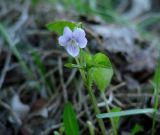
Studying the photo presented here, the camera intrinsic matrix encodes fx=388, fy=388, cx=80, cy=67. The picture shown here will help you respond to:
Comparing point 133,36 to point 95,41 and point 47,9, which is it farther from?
point 47,9

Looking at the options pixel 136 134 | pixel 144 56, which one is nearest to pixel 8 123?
pixel 136 134

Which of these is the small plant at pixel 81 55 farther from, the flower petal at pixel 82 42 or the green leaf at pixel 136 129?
the green leaf at pixel 136 129

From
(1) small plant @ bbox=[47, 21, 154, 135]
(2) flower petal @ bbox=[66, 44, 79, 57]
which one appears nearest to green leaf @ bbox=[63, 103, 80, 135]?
(1) small plant @ bbox=[47, 21, 154, 135]

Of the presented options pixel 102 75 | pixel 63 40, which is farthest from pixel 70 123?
pixel 63 40

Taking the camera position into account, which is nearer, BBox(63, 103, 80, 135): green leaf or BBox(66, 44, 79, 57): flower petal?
BBox(66, 44, 79, 57): flower petal

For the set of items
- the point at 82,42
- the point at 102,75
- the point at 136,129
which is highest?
the point at 82,42

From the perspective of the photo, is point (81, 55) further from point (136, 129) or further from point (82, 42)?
point (136, 129)

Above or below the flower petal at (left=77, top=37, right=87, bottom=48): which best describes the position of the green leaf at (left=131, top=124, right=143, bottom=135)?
below

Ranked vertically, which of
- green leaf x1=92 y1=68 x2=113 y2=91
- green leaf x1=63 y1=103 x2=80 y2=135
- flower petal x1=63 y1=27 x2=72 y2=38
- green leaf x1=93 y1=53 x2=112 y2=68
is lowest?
green leaf x1=63 y1=103 x2=80 y2=135

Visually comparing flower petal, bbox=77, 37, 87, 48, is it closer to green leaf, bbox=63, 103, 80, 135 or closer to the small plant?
the small plant
